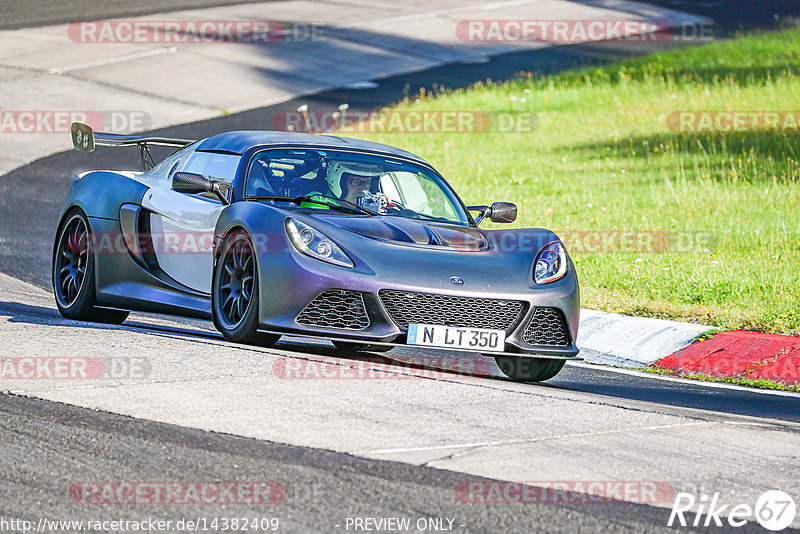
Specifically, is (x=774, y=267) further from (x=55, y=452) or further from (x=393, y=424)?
(x=55, y=452)

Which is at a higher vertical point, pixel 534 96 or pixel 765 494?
pixel 534 96

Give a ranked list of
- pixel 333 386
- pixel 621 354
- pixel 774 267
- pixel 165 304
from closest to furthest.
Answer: pixel 333 386, pixel 165 304, pixel 621 354, pixel 774 267

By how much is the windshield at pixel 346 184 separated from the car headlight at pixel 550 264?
831 millimetres

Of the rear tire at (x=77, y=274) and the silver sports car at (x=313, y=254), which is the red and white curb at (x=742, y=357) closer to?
the silver sports car at (x=313, y=254)

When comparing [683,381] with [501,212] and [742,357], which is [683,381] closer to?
[742,357]

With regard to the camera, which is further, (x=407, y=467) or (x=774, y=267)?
(x=774, y=267)

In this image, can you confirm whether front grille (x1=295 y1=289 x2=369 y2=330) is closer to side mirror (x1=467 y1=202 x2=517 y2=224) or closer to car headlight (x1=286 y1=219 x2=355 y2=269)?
car headlight (x1=286 y1=219 x2=355 y2=269)

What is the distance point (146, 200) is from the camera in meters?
8.81

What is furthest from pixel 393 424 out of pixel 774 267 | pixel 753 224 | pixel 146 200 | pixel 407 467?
pixel 753 224

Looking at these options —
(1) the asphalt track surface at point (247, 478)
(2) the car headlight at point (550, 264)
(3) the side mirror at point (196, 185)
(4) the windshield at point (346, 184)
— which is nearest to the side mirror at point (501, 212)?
(4) the windshield at point (346, 184)

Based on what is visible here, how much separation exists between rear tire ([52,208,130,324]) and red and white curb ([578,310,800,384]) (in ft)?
12.1

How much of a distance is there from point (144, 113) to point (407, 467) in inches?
679

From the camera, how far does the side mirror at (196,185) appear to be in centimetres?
796

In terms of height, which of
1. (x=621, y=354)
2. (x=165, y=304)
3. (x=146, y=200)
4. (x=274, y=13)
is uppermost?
(x=274, y=13)
